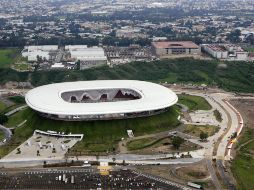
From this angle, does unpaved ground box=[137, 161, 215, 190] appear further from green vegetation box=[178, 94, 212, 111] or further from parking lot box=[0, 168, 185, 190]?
green vegetation box=[178, 94, 212, 111]

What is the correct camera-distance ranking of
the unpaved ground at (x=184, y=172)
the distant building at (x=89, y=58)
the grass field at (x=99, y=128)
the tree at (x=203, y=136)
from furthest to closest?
the distant building at (x=89, y=58) < the tree at (x=203, y=136) < the grass field at (x=99, y=128) < the unpaved ground at (x=184, y=172)

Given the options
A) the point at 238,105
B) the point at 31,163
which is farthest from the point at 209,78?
the point at 31,163

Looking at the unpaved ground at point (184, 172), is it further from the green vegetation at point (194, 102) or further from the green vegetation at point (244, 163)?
the green vegetation at point (194, 102)

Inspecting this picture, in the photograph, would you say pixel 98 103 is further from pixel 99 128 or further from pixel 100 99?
pixel 100 99

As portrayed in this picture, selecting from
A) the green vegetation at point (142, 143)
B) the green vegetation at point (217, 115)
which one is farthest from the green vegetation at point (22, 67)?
the green vegetation at point (142, 143)

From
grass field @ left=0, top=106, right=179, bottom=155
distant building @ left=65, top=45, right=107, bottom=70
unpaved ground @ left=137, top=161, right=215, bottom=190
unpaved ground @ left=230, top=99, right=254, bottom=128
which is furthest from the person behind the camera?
distant building @ left=65, top=45, right=107, bottom=70

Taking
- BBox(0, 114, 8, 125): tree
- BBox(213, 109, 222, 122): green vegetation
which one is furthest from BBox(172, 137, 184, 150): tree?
BBox(0, 114, 8, 125): tree

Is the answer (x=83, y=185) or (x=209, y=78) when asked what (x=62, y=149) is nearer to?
(x=83, y=185)

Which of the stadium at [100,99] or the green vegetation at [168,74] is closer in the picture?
the stadium at [100,99]
